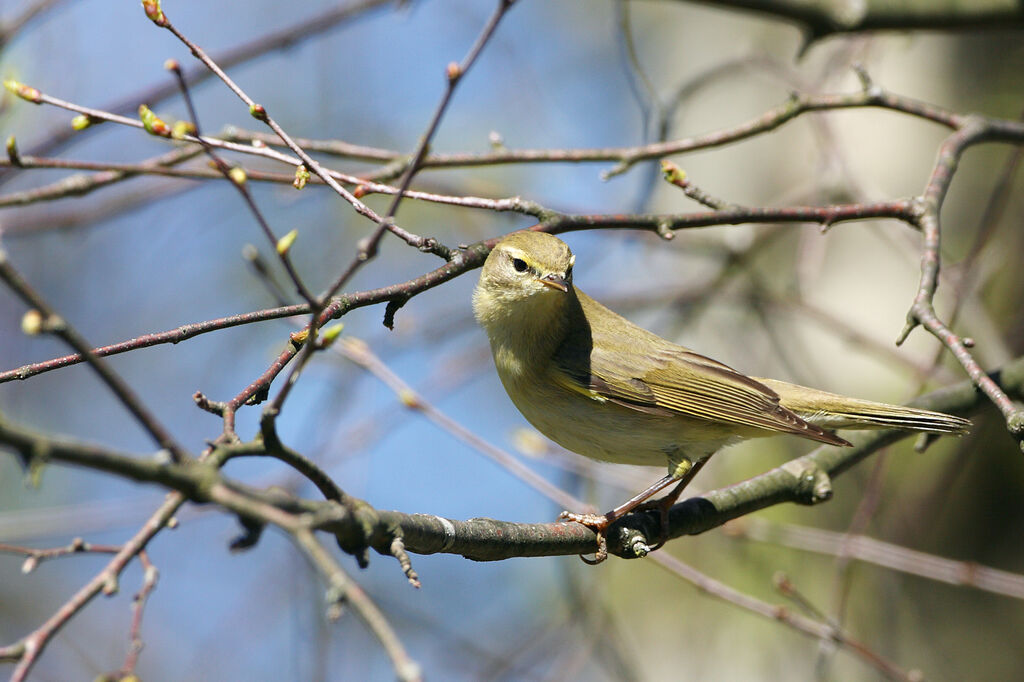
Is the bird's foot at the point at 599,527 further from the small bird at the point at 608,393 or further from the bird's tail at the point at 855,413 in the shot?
the bird's tail at the point at 855,413

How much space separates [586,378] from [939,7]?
257 cm

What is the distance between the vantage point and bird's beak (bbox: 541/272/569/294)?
12.0 ft

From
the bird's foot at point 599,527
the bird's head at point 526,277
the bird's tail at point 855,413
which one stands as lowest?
the bird's foot at point 599,527

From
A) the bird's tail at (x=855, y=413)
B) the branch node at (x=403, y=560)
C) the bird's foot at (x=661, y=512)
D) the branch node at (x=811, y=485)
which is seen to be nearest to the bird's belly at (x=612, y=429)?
the bird's foot at (x=661, y=512)

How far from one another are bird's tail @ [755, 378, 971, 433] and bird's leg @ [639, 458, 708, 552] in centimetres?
49

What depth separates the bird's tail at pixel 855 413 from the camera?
3346 millimetres

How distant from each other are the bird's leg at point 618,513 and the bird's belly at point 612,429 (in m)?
0.07

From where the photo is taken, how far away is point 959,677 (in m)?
5.68

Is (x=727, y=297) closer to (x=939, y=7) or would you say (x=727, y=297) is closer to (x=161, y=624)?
(x=939, y=7)

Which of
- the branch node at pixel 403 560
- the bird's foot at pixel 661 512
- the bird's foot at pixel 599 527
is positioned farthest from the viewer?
the bird's foot at pixel 661 512

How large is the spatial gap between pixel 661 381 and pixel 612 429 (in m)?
0.36

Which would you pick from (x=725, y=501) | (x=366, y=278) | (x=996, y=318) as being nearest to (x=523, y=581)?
(x=366, y=278)

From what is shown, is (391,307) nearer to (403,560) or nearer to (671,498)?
(403,560)

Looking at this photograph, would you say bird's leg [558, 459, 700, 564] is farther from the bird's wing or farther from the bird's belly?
the bird's wing
